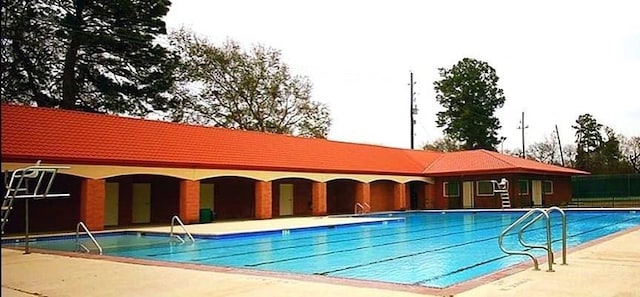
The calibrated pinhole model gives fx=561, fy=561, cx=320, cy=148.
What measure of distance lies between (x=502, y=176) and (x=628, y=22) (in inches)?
854

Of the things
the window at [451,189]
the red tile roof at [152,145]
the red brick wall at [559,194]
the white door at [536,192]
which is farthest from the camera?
the red brick wall at [559,194]

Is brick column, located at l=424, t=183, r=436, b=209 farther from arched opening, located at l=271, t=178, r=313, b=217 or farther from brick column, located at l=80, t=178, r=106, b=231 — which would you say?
brick column, located at l=80, t=178, r=106, b=231

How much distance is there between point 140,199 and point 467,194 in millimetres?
18904

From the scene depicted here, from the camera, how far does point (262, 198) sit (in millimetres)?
24281

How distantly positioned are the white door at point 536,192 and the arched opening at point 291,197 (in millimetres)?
13383

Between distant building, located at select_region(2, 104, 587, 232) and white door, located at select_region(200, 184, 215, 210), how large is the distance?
1.7 inches

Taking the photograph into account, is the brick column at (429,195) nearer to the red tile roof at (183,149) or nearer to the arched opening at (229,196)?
the red tile roof at (183,149)

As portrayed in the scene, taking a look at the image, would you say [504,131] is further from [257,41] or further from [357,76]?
[257,41]

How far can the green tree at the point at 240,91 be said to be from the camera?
3694 centimetres

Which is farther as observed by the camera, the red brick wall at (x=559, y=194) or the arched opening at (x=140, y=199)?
the red brick wall at (x=559, y=194)

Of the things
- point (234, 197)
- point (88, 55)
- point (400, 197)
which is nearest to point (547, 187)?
point (400, 197)

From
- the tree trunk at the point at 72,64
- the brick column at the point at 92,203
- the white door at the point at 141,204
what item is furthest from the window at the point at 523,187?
the tree trunk at the point at 72,64

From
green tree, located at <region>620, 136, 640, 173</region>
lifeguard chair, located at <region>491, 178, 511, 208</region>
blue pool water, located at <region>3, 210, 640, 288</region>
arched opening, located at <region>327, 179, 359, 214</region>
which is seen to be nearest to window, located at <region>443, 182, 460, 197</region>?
lifeguard chair, located at <region>491, 178, 511, 208</region>

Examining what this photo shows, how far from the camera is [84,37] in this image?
98.6 feet
